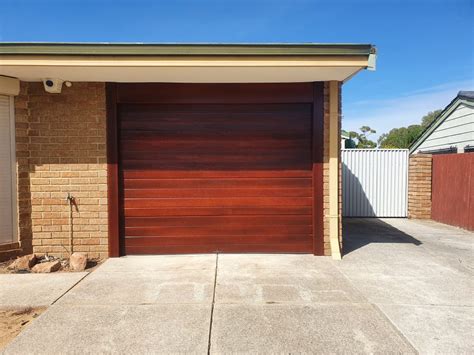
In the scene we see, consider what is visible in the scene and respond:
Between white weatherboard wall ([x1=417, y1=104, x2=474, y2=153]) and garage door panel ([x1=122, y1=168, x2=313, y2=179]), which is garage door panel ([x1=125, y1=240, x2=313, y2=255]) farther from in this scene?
white weatherboard wall ([x1=417, y1=104, x2=474, y2=153])

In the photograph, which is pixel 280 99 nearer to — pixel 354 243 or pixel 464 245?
pixel 354 243

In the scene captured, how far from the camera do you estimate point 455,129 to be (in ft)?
34.7

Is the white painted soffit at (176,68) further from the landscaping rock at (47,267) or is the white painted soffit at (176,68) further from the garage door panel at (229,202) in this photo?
the landscaping rock at (47,267)

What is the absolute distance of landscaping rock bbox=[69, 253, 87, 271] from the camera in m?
5.11

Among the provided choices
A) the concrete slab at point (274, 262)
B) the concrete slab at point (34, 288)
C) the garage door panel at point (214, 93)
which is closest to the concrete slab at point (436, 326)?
the concrete slab at point (274, 262)

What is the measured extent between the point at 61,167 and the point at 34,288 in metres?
2.03

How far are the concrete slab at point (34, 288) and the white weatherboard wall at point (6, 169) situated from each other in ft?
3.17

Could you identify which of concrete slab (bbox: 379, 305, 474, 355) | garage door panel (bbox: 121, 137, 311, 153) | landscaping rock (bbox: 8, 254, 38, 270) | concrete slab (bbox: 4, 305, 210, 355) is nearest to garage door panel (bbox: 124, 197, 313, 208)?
garage door panel (bbox: 121, 137, 311, 153)

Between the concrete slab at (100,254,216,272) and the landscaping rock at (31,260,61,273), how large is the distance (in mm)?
644

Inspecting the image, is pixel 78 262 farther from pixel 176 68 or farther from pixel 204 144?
pixel 176 68

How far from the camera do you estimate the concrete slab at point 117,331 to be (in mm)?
2910

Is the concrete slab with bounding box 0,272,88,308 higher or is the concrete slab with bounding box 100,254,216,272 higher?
the concrete slab with bounding box 100,254,216,272

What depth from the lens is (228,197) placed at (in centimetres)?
582

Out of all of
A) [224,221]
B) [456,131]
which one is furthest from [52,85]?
[456,131]
